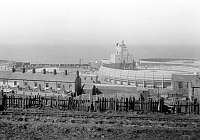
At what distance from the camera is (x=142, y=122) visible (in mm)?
15102

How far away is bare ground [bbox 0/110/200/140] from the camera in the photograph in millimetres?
12695

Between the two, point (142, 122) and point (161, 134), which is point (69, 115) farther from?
point (161, 134)

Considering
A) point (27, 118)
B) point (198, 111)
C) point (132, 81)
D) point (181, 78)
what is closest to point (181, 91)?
point (181, 78)

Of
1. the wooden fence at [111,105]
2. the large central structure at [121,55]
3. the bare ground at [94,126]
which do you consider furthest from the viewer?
the large central structure at [121,55]

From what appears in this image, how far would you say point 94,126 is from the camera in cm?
1402

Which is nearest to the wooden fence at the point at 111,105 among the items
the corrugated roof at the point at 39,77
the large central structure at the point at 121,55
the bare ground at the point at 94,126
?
the bare ground at the point at 94,126

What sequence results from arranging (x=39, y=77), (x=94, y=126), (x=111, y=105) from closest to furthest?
(x=94, y=126) → (x=111, y=105) → (x=39, y=77)

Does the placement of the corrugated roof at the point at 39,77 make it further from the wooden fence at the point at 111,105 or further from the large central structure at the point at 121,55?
the large central structure at the point at 121,55

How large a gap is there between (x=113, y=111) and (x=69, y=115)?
3092mm

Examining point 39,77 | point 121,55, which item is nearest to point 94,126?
point 39,77

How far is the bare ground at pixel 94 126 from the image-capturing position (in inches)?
500

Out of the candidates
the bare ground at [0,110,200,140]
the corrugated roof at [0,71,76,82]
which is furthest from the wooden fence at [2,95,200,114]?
the corrugated roof at [0,71,76,82]

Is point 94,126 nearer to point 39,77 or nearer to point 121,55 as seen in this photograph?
point 39,77

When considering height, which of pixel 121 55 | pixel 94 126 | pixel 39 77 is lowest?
pixel 94 126
